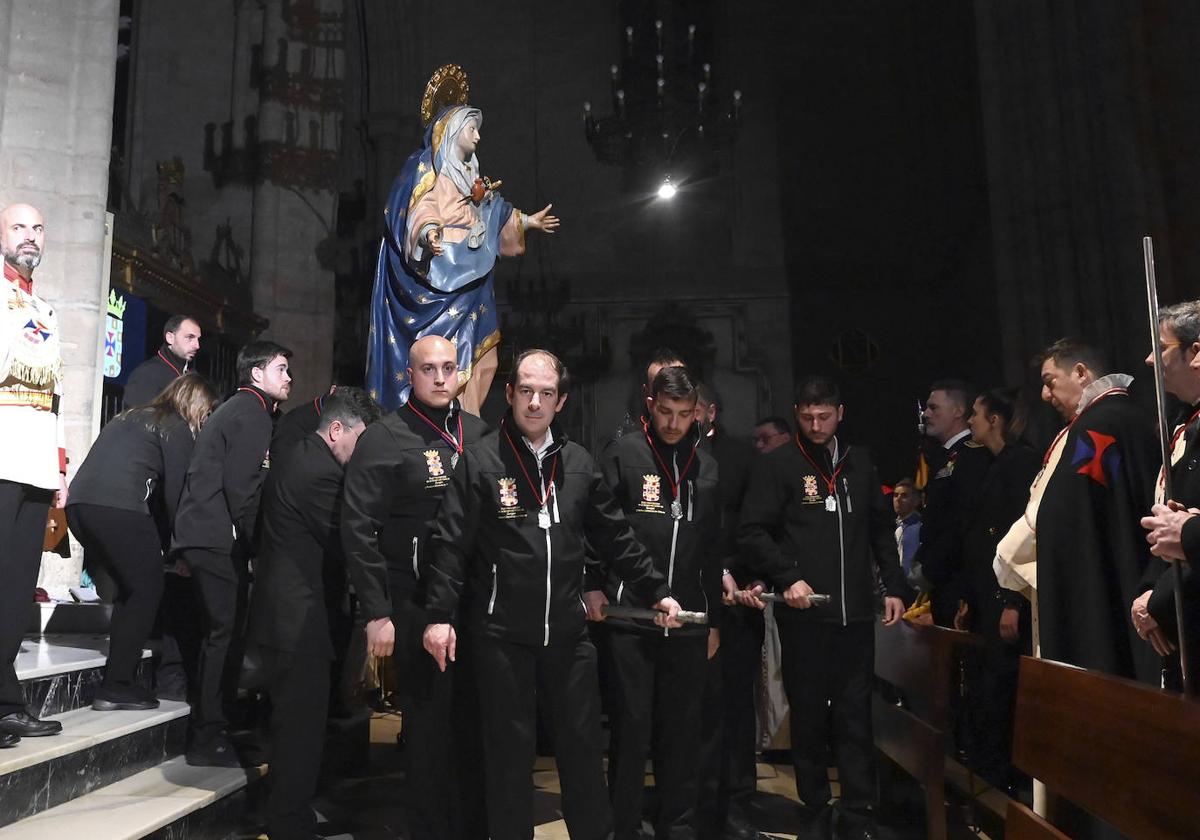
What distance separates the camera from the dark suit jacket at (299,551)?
3.46 m

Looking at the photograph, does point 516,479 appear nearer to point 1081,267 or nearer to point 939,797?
point 939,797

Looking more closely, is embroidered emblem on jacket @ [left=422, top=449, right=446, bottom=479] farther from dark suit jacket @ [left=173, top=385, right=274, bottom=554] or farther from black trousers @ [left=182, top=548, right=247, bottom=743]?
black trousers @ [left=182, top=548, right=247, bottom=743]

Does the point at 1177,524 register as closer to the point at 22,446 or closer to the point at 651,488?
the point at 651,488

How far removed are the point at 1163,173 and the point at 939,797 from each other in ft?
15.4

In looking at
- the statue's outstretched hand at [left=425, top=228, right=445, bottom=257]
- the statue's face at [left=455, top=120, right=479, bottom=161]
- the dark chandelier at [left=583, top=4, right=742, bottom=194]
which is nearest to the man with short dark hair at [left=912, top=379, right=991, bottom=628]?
the statue's outstretched hand at [left=425, top=228, right=445, bottom=257]

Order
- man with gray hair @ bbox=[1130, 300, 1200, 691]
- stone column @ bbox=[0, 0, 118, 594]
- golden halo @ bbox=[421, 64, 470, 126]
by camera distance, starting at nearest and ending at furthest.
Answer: man with gray hair @ bbox=[1130, 300, 1200, 691] < stone column @ bbox=[0, 0, 118, 594] < golden halo @ bbox=[421, 64, 470, 126]

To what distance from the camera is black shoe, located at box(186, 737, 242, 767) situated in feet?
12.8

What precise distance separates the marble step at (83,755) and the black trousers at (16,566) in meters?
0.22

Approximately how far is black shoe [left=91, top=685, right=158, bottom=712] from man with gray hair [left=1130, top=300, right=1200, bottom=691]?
3591 millimetres

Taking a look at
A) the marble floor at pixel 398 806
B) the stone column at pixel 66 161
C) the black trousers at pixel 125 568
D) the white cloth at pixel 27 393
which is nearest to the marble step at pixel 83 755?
the black trousers at pixel 125 568

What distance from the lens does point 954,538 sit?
4660 millimetres

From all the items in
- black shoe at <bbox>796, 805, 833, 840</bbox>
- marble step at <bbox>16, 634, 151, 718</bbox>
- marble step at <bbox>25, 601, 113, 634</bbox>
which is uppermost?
marble step at <bbox>25, 601, 113, 634</bbox>

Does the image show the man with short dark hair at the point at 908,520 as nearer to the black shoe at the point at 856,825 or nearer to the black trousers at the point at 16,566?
the black shoe at the point at 856,825

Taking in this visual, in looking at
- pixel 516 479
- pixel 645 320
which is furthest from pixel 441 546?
pixel 645 320
